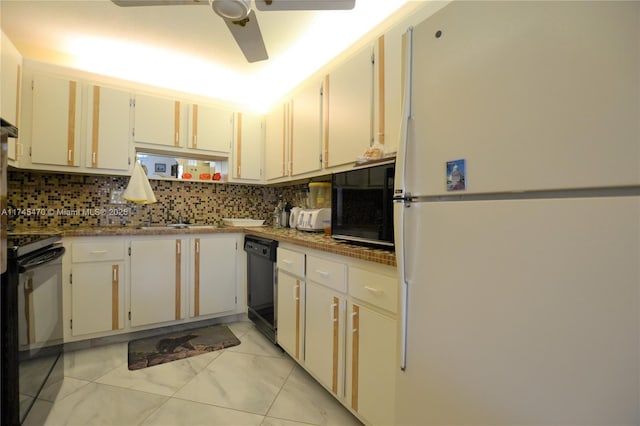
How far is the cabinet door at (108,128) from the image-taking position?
7.81 ft

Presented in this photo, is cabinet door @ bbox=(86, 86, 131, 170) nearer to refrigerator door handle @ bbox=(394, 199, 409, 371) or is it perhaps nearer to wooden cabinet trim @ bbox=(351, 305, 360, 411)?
wooden cabinet trim @ bbox=(351, 305, 360, 411)

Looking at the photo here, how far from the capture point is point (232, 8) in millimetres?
1284

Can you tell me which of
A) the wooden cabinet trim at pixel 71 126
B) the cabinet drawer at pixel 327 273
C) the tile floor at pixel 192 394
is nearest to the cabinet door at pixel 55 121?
the wooden cabinet trim at pixel 71 126

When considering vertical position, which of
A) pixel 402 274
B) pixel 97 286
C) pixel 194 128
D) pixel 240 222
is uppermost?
pixel 194 128

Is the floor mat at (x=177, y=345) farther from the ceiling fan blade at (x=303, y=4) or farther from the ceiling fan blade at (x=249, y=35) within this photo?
the ceiling fan blade at (x=303, y=4)

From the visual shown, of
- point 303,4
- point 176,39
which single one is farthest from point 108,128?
point 303,4

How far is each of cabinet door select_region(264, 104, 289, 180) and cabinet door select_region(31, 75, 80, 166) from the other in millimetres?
1599

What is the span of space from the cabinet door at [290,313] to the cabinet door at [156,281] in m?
1.03

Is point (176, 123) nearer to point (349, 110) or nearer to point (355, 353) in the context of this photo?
point (349, 110)

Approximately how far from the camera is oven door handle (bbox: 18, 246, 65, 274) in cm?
124

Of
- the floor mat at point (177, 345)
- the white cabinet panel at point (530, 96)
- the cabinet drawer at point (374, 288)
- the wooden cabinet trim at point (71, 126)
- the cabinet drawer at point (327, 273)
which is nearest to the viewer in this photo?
the white cabinet panel at point (530, 96)

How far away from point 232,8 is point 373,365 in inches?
67.8

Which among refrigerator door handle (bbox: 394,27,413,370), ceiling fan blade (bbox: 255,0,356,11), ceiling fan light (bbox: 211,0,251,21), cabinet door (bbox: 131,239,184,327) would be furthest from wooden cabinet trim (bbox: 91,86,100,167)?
refrigerator door handle (bbox: 394,27,413,370)

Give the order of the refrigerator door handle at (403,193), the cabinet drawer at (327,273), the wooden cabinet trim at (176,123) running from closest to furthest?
1. the refrigerator door handle at (403,193)
2. the cabinet drawer at (327,273)
3. the wooden cabinet trim at (176,123)
